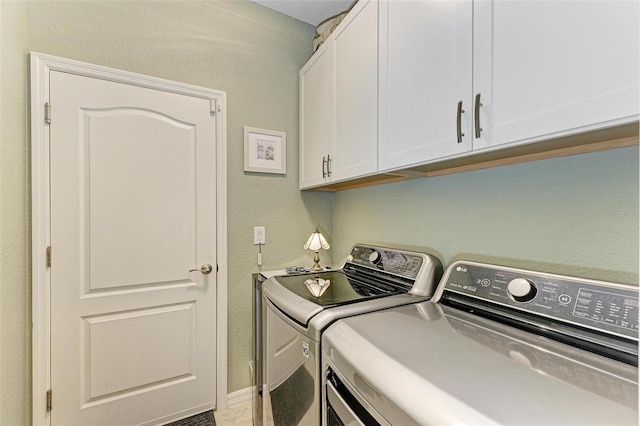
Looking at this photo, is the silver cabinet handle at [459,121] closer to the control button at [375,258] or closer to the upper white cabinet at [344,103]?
the upper white cabinet at [344,103]

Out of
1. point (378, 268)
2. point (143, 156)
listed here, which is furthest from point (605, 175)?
point (143, 156)

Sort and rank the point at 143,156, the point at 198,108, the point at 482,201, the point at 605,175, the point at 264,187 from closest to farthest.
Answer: the point at 605,175 → the point at 482,201 → the point at 143,156 → the point at 198,108 → the point at 264,187

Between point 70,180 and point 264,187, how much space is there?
3.55 feet

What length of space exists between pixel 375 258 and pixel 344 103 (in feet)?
2.87

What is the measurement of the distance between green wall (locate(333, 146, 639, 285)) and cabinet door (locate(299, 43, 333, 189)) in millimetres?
545

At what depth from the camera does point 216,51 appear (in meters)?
1.96

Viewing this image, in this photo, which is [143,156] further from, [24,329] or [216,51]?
[24,329]

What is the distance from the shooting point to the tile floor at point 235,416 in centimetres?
182

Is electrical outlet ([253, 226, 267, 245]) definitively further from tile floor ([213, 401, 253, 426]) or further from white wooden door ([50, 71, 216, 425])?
tile floor ([213, 401, 253, 426])

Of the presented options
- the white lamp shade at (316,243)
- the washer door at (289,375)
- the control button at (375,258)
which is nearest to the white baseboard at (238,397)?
the washer door at (289,375)

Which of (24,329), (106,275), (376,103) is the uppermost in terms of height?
(376,103)

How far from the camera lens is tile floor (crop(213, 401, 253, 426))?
5.97 ft

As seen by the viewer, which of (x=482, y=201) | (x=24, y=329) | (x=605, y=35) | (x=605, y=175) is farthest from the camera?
(x=24, y=329)

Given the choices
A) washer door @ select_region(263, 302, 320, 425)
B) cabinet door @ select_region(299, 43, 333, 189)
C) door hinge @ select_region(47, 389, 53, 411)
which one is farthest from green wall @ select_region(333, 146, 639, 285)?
door hinge @ select_region(47, 389, 53, 411)
